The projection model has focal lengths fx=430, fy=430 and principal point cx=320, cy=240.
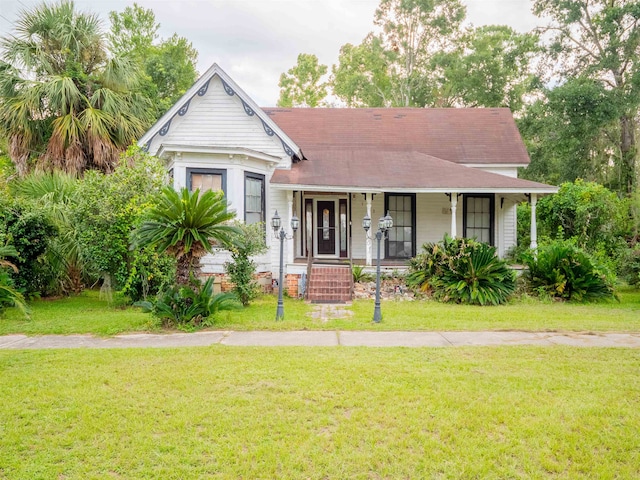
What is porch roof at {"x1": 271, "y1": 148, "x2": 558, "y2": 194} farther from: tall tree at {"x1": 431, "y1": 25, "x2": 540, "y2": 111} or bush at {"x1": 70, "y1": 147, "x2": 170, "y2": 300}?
tall tree at {"x1": 431, "y1": 25, "x2": 540, "y2": 111}

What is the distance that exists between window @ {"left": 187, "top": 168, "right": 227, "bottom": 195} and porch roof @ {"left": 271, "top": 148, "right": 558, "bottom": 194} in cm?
151

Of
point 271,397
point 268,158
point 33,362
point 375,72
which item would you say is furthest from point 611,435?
point 375,72

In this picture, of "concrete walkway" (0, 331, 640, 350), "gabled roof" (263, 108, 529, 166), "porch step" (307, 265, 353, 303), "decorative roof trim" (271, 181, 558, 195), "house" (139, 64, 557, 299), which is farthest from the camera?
"gabled roof" (263, 108, 529, 166)

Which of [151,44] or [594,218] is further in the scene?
[151,44]

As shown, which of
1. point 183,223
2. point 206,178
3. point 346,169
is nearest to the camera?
point 183,223

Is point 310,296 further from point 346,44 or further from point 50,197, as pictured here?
point 346,44

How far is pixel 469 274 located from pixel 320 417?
8.04 meters

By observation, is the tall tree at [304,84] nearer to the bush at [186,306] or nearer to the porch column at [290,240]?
the porch column at [290,240]

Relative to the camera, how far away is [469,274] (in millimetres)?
11109

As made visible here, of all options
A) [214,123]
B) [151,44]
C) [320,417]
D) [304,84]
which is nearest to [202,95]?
[214,123]

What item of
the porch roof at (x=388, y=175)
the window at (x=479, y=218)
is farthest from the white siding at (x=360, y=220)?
the window at (x=479, y=218)

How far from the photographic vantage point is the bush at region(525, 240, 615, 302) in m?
11.2

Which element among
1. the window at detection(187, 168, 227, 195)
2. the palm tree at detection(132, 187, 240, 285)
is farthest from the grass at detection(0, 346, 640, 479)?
the window at detection(187, 168, 227, 195)

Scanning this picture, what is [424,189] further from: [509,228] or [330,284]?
[509,228]
